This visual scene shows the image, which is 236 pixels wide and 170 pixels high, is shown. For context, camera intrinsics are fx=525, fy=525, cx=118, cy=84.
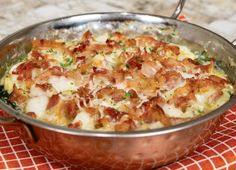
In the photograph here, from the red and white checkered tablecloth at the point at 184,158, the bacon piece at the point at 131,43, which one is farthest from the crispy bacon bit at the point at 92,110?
the bacon piece at the point at 131,43

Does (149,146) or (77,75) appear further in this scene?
(77,75)

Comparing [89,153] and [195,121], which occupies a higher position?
[195,121]

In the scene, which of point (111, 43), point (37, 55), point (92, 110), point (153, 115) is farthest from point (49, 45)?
point (153, 115)

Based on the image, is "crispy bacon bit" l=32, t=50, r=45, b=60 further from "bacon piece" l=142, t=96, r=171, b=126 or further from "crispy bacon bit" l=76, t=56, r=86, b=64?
"bacon piece" l=142, t=96, r=171, b=126

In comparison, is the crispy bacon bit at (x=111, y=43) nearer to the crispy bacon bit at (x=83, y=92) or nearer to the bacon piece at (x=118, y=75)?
the bacon piece at (x=118, y=75)

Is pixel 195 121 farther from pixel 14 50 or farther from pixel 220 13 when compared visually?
pixel 220 13

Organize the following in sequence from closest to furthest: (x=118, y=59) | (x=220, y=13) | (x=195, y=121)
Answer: (x=195, y=121) → (x=118, y=59) → (x=220, y=13)

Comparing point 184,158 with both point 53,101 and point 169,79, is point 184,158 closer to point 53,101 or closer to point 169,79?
point 169,79

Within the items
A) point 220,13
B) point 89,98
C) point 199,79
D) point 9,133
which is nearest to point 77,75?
point 89,98
